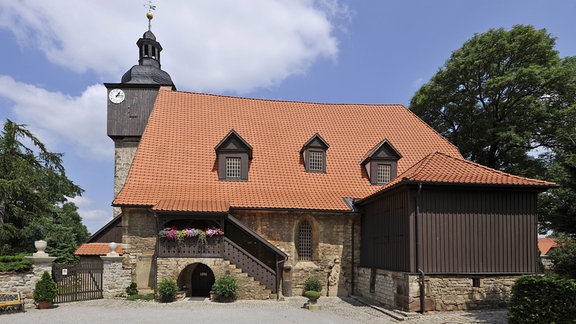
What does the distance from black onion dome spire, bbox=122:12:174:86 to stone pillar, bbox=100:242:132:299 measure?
12.6 metres

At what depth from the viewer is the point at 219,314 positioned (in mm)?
12477

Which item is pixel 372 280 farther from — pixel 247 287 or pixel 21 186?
pixel 21 186

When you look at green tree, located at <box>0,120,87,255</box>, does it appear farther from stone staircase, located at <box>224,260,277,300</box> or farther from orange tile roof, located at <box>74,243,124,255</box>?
stone staircase, located at <box>224,260,277,300</box>

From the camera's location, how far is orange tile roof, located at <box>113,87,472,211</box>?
671 inches

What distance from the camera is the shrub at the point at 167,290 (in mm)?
14508

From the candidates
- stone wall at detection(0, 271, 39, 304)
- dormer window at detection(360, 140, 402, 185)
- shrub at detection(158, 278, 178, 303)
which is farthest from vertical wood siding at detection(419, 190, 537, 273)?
stone wall at detection(0, 271, 39, 304)

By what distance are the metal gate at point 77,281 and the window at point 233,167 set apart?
21.3 ft

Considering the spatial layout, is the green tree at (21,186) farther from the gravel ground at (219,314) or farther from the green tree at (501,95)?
the green tree at (501,95)

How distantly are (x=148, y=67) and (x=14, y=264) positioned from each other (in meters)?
15.3

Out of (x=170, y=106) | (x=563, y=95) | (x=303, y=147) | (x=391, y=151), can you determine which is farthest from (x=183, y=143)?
(x=563, y=95)

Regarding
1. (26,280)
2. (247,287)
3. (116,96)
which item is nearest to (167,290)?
(247,287)

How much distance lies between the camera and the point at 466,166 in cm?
1472

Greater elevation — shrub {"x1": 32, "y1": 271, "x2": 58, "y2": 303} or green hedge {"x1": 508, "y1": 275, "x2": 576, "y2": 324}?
green hedge {"x1": 508, "y1": 275, "x2": 576, "y2": 324}

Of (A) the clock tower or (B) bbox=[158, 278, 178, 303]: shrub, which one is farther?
(A) the clock tower
